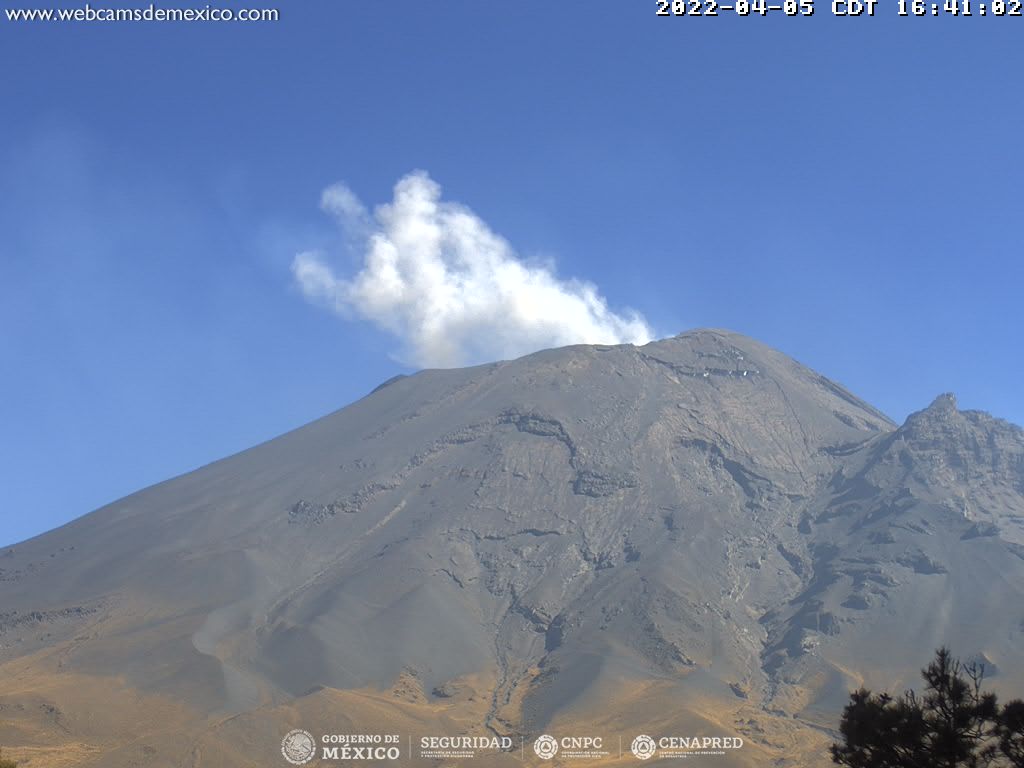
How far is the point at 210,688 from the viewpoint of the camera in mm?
143375

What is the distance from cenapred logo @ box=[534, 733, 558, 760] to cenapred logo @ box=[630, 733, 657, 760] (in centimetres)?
911

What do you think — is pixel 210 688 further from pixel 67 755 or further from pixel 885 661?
pixel 885 661

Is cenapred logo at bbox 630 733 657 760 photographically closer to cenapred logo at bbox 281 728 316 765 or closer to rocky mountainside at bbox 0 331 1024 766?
rocky mountainside at bbox 0 331 1024 766

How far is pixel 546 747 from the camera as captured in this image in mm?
132500

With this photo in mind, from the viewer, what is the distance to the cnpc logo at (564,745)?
132m

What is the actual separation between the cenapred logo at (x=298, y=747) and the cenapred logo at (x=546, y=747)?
85.8 feet

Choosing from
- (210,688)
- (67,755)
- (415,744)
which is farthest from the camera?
(210,688)

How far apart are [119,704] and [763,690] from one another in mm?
88615

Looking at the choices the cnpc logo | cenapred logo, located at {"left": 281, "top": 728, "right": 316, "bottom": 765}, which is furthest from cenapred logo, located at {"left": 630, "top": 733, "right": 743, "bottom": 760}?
cenapred logo, located at {"left": 281, "top": 728, "right": 316, "bottom": 765}

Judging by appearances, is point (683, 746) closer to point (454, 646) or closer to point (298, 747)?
point (298, 747)

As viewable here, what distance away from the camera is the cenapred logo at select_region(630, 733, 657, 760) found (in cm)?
12800

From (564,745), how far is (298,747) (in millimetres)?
30998

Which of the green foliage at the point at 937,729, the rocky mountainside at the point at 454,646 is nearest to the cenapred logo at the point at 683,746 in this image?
the rocky mountainside at the point at 454,646

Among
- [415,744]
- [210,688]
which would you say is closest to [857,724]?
[415,744]
